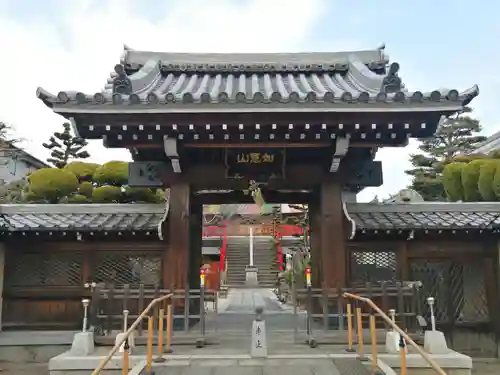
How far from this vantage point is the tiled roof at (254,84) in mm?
6363

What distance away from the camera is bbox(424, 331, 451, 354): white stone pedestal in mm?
6086

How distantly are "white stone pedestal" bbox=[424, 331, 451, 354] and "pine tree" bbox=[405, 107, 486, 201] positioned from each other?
21.4 meters

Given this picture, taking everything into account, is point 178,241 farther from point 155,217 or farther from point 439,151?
point 439,151

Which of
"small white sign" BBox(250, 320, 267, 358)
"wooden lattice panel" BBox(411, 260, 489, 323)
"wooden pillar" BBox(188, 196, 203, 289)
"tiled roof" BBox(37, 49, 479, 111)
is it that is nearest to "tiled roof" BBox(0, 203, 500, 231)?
"wooden lattice panel" BBox(411, 260, 489, 323)

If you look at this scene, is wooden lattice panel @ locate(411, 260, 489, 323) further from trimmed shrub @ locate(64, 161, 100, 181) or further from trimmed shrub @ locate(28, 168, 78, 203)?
trimmed shrub @ locate(64, 161, 100, 181)

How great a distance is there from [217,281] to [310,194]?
1355 centimetres

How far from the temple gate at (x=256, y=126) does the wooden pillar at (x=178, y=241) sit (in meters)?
0.02

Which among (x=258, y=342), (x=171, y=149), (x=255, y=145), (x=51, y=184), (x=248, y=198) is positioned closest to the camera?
(x=258, y=342)

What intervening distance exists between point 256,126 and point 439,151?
26090mm

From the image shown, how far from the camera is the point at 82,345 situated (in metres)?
5.98

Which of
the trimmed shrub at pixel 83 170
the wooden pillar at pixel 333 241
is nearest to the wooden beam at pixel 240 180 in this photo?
A: the wooden pillar at pixel 333 241

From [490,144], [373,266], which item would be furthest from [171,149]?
[490,144]

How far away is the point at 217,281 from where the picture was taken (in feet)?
71.0

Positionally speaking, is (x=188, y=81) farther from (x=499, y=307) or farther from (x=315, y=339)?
(x=499, y=307)
